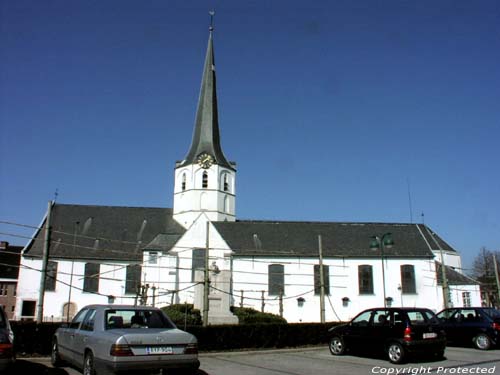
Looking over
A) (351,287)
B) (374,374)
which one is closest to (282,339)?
(374,374)

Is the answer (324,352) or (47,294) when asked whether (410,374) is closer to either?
(324,352)

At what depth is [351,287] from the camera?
3738 cm

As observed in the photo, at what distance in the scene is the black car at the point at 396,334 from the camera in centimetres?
1130

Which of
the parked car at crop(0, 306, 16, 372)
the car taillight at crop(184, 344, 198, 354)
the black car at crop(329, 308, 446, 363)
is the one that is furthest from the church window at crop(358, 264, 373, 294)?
the parked car at crop(0, 306, 16, 372)

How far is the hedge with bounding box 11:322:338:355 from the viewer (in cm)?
1182

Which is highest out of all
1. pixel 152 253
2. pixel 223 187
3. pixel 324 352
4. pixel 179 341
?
pixel 223 187

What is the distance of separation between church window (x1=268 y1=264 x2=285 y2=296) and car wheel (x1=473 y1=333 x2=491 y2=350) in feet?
72.7

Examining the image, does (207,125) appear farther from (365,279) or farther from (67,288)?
(365,279)

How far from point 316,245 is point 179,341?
32228 millimetres


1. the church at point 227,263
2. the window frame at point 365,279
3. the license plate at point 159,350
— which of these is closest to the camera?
the license plate at point 159,350

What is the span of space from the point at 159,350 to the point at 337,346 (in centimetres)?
721

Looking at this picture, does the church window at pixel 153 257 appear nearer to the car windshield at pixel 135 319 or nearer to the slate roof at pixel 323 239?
the slate roof at pixel 323 239

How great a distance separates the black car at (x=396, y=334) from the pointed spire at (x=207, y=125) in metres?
30.4

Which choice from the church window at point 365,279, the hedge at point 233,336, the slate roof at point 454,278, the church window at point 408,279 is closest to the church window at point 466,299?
the slate roof at point 454,278
